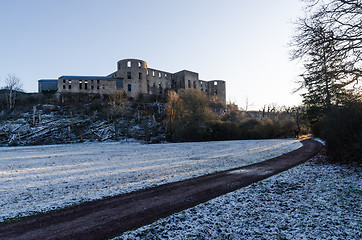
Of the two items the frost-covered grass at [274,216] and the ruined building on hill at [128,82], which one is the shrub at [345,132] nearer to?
the frost-covered grass at [274,216]

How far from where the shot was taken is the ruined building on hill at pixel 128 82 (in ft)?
180

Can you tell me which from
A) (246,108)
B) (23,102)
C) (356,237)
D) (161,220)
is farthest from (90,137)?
(246,108)

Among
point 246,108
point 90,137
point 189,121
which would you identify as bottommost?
point 90,137

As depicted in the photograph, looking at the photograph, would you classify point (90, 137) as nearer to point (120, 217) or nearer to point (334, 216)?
point (120, 217)

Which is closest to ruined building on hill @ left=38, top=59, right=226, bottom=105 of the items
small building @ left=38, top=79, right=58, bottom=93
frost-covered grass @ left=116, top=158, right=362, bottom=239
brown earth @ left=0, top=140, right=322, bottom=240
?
small building @ left=38, top=79, right=58, bottom=93

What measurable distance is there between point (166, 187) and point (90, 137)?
37.4m

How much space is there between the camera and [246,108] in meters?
84.0

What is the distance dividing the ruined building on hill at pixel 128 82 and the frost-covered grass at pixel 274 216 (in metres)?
55.2

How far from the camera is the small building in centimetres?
5812

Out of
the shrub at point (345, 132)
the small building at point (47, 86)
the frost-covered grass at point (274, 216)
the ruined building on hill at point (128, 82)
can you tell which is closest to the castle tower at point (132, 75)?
the ruined building on hill at point (128, 82)

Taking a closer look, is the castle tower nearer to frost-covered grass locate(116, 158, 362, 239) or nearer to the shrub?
the shrub

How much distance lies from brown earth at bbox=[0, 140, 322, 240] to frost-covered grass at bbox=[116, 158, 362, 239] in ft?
1.77

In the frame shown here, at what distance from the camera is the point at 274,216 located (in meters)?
5.13

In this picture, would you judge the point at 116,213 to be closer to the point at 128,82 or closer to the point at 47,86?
the point at 128,82
